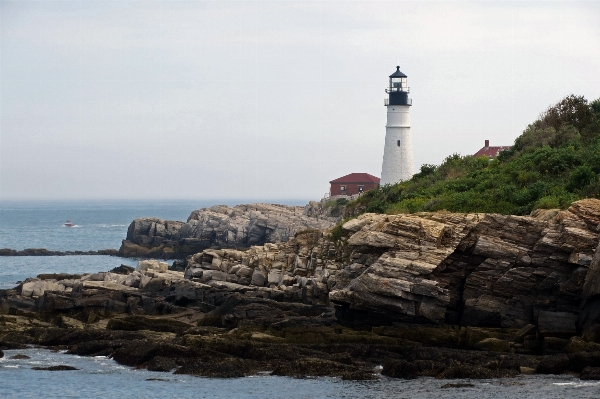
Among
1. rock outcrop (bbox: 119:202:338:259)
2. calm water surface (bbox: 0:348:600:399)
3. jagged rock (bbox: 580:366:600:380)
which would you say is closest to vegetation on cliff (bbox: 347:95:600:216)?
jagged rock (bbox: 580:366:600:380)

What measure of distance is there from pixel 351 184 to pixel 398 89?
→ 31.2m

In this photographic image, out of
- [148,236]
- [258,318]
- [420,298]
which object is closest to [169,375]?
[258,318]

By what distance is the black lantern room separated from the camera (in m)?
68.9

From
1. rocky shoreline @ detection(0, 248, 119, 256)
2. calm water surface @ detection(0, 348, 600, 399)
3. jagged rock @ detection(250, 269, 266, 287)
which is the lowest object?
rocky shoreline @ detection(0, 248, 119, 256)

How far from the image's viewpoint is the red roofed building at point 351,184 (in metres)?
98.6

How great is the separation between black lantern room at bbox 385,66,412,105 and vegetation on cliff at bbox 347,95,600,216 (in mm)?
12647

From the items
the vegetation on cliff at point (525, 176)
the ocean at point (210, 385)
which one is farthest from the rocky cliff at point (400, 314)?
the vegetation on cliff at point (525, 176)

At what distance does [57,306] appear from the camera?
124 ft

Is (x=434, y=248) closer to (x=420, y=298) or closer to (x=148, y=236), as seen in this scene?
(x=420, y=298)

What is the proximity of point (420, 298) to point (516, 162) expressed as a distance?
15271 mm

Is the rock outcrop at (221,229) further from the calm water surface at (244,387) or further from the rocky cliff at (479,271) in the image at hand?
the calm water surface at (244,387)

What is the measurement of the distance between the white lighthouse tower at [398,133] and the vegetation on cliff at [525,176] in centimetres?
1183

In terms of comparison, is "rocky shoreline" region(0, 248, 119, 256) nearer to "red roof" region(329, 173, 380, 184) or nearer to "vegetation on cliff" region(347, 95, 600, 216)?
"red roof" region(329, 173, 380, 184)

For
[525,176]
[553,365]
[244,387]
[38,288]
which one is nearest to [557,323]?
[553,365]
